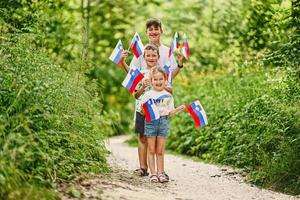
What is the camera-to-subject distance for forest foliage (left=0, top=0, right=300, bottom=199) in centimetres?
625

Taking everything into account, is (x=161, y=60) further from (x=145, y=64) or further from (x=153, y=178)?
(x=153, y=178)

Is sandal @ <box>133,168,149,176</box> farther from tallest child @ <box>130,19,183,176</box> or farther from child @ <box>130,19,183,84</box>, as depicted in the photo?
child @ <box>130,19,183,84</box>

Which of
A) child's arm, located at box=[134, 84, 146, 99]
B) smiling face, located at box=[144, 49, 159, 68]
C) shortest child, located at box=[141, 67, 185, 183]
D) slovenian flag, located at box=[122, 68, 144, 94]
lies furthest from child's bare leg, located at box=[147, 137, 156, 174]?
smiling face, located at box=[144, 49, 159, 68]

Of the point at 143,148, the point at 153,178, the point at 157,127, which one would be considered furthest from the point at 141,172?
the point at 157,127

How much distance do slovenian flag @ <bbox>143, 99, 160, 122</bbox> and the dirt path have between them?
2.27 feet

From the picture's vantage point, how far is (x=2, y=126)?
5809 mm

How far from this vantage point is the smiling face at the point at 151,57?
27.2 ft

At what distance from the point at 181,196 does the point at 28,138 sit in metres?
1.67

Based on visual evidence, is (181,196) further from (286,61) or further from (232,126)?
(232,126)

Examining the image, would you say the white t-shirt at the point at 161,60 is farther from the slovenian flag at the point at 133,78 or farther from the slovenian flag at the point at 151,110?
the slovenian flag at the point at 151,110

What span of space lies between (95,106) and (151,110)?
1.83 metres

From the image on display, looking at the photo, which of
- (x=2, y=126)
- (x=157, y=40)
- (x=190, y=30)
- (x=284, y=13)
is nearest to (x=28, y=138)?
(x=2, y=126)

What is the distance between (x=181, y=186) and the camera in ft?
25.8

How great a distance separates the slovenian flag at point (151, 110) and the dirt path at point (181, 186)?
2.27 ft
